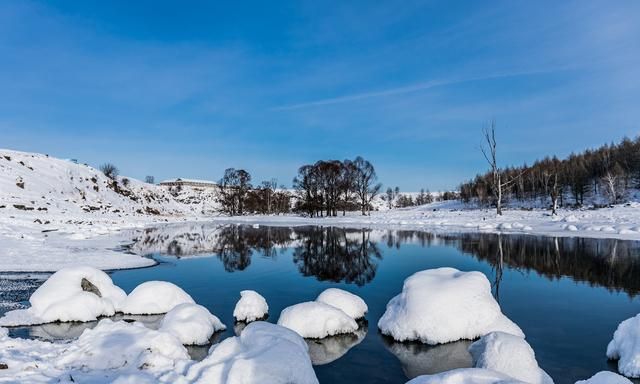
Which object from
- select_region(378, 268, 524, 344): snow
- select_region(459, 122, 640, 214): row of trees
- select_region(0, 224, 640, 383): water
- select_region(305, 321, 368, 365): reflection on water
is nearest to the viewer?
select_region(0, 224, 640, 383): water

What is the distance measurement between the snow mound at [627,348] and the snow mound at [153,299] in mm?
8613

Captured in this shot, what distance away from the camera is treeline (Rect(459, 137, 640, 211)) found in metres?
63.7

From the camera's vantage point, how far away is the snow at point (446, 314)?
827 centimetres

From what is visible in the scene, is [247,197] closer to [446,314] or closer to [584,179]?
[584,179]

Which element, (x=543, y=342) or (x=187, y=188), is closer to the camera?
(x=543, y=342)

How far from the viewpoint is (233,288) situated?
13.3 metres

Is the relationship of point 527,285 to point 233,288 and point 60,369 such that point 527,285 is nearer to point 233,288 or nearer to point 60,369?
point 233,288

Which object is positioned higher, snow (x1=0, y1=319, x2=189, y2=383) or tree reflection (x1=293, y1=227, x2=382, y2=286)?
snow (x1=0, y1=319, x2=189, y2=383)

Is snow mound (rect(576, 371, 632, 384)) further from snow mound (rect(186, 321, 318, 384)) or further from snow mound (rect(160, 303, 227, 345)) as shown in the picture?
snow mound (rect(160, 303, 227, 345))

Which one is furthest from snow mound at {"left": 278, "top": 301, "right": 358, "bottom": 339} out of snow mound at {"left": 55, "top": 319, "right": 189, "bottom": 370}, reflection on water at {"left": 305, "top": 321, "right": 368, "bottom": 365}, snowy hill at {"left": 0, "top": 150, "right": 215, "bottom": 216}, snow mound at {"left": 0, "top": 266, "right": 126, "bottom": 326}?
snowy hill at {"left": 0, "top": 150, "right": 215, "bottom": 216}

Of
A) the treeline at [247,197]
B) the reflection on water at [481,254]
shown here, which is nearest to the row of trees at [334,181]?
the treeline at [247,197]

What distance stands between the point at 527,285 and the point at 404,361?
26.7 ft

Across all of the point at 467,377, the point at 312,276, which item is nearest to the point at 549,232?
the point at 312,276

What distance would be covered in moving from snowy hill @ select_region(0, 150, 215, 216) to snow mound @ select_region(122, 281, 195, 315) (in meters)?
34.4
